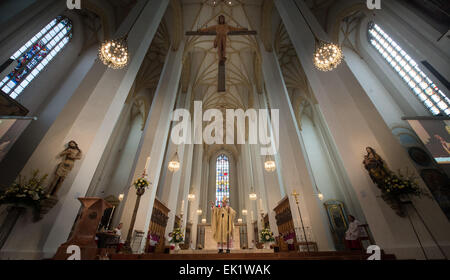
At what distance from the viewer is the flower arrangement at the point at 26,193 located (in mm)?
3002

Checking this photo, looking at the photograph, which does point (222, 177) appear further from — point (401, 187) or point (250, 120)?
point (401, 187)

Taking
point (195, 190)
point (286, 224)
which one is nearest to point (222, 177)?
point (195, 190)

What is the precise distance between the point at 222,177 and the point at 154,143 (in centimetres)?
1421

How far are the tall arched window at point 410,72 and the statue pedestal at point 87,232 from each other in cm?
1191

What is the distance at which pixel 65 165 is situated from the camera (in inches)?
145

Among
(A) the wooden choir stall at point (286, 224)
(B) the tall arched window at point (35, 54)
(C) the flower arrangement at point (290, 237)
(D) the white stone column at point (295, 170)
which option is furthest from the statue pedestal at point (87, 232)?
(C) the flower arrangement at point (290, 237)

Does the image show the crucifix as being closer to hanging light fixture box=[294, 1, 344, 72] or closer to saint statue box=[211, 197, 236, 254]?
hanging light fixture box=[294, 1, 344, 72]

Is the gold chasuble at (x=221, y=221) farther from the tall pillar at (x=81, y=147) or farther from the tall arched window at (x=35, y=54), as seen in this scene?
the tall arched window at (x=35, y=54)

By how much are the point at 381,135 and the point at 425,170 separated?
10.8ft

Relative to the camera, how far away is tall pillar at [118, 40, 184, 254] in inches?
236

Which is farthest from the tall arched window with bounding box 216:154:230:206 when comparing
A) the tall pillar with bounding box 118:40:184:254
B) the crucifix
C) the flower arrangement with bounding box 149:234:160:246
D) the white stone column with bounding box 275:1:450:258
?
the white stone column with bounding box 275:1:450:258

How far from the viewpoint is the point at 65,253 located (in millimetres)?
2734
